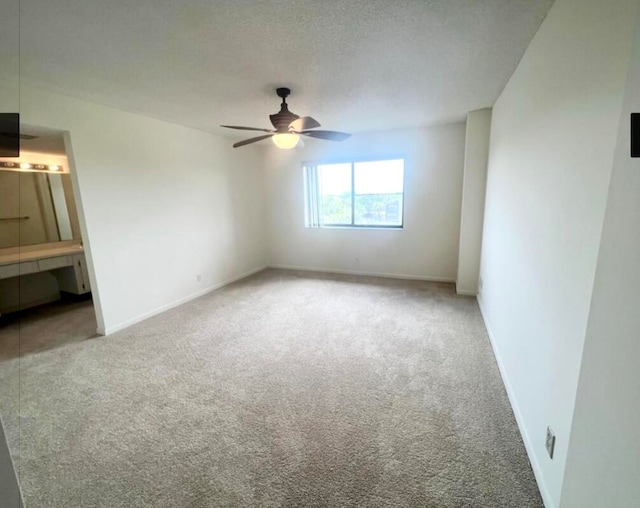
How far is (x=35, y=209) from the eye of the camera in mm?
3994

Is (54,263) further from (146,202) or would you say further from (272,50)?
(272,50)

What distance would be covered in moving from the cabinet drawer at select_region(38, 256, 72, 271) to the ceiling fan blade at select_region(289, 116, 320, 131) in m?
3.69

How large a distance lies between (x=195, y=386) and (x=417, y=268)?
3.64 m

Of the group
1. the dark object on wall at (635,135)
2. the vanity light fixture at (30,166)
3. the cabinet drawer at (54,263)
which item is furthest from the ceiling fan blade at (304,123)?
the vanity light fixture at (30,166)

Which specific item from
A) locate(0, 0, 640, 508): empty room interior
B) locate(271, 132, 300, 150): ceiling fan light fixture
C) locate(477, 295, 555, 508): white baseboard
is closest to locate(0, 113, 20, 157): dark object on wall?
locate(0, 0, 640, 508): empty room interior

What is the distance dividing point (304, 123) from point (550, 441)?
263cm

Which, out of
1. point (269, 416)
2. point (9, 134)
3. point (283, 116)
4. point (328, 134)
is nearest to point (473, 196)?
point (328, 134)

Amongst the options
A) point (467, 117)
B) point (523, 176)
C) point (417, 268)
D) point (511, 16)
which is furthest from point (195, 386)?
point (467, 117)

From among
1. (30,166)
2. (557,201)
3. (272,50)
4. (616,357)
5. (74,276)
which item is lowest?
(74,276)

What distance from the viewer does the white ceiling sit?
1487 mm

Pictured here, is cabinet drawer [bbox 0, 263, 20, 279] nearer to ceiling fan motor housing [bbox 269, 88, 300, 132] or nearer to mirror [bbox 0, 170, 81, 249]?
mirror [bbox 0, 170, 81, 249]

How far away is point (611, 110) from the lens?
3.07ft

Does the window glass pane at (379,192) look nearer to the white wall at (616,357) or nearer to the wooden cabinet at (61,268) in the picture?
the white wall at (616,357)

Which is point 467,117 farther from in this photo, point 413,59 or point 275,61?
point 275,61
